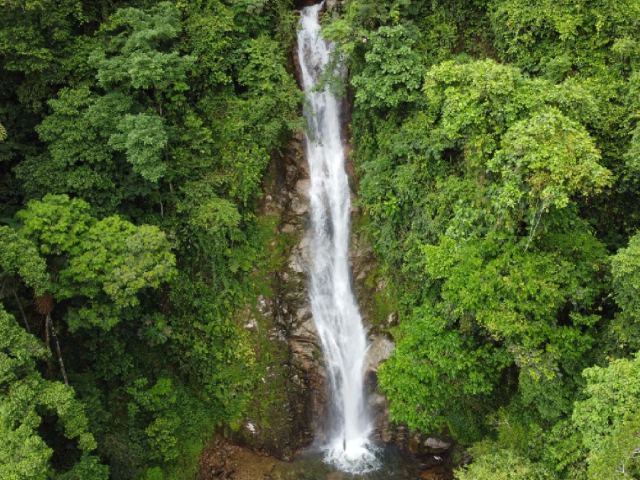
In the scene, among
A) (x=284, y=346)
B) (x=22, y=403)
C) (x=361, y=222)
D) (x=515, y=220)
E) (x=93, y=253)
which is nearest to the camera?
(x=22, y=403)

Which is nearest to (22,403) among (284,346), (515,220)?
(284,346)

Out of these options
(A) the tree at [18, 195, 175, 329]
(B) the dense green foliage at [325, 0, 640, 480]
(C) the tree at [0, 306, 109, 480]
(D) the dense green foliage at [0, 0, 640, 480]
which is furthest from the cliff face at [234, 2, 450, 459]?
(C) the tree at [0, 306, 109, 480]

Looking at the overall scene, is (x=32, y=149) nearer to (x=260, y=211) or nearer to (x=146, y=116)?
(x=146, y=116)

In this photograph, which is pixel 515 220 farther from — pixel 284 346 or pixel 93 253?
pixel 93 253

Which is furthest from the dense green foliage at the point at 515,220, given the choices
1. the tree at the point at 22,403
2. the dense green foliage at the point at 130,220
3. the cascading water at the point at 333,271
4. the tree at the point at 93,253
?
the tree at the point at 22,403

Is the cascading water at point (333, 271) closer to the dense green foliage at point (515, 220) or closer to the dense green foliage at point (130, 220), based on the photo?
the dense green foliage at point (130, 220)

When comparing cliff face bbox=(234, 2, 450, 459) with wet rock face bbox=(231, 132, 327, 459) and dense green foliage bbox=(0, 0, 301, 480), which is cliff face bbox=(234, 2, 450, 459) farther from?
dense green foliage bbox=(0, 0, 301, 480)
